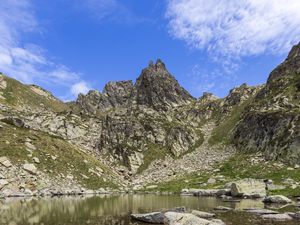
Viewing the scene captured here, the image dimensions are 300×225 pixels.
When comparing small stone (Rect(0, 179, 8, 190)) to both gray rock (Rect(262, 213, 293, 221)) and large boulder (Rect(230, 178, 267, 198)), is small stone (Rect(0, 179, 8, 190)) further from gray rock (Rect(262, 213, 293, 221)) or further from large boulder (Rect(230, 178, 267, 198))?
gray rock (Rect(262, 213, 293, 221))

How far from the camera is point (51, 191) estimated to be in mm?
92875

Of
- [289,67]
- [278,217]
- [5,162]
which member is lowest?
[278,217]

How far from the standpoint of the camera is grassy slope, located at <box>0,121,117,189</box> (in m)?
102

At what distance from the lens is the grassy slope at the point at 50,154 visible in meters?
102

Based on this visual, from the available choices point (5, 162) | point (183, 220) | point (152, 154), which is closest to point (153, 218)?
point (183, 220)

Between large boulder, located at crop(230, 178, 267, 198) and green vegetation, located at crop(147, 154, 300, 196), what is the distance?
471 inches

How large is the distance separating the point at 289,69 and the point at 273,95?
3014 cm

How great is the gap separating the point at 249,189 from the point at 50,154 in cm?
5925

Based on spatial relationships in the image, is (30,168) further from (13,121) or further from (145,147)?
(145,147)

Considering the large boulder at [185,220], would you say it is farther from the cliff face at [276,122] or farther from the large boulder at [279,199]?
the cliff face at [276,122]

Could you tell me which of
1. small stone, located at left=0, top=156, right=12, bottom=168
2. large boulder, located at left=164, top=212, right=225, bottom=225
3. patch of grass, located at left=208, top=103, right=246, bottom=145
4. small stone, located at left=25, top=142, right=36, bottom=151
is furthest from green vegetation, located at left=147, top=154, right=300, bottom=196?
large boulder, located at left=164, top=212, right=225, bottom=225

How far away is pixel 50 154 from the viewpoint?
361 ft

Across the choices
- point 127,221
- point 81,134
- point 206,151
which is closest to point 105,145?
point 81,134

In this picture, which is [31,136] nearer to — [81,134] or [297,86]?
[81,134]
